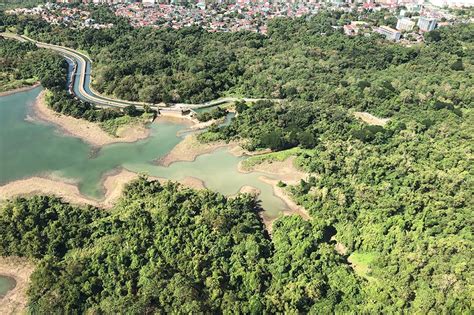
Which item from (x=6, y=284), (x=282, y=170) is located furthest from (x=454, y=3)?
(x=6, y=284)

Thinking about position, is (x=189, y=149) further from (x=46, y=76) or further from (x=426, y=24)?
(x=426, y=24)

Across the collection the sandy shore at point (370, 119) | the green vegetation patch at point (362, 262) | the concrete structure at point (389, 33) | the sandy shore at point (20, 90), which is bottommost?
the sandy shore at point (20, 90)

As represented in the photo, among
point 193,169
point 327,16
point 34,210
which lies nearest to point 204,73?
point 193,169

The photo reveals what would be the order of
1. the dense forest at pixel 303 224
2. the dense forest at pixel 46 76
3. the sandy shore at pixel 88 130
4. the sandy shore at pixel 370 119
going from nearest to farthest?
the dense forest at pixel 303 224, the sandy shore at pixel 88 130, the dense forest at pixel 46 76, the sandy shore at pixel 370 119

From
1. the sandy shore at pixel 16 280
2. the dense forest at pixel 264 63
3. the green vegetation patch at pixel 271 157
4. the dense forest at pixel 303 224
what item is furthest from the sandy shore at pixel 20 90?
the green vegetation patch at pixel 271 157

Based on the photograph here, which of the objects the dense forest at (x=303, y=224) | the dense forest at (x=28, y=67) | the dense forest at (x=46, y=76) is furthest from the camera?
the dense forest at (x=28, y=67)

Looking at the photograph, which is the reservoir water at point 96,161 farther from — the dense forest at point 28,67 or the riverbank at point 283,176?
the dense forest at point 28,67

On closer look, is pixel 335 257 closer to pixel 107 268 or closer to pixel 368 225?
pixel 368 225
